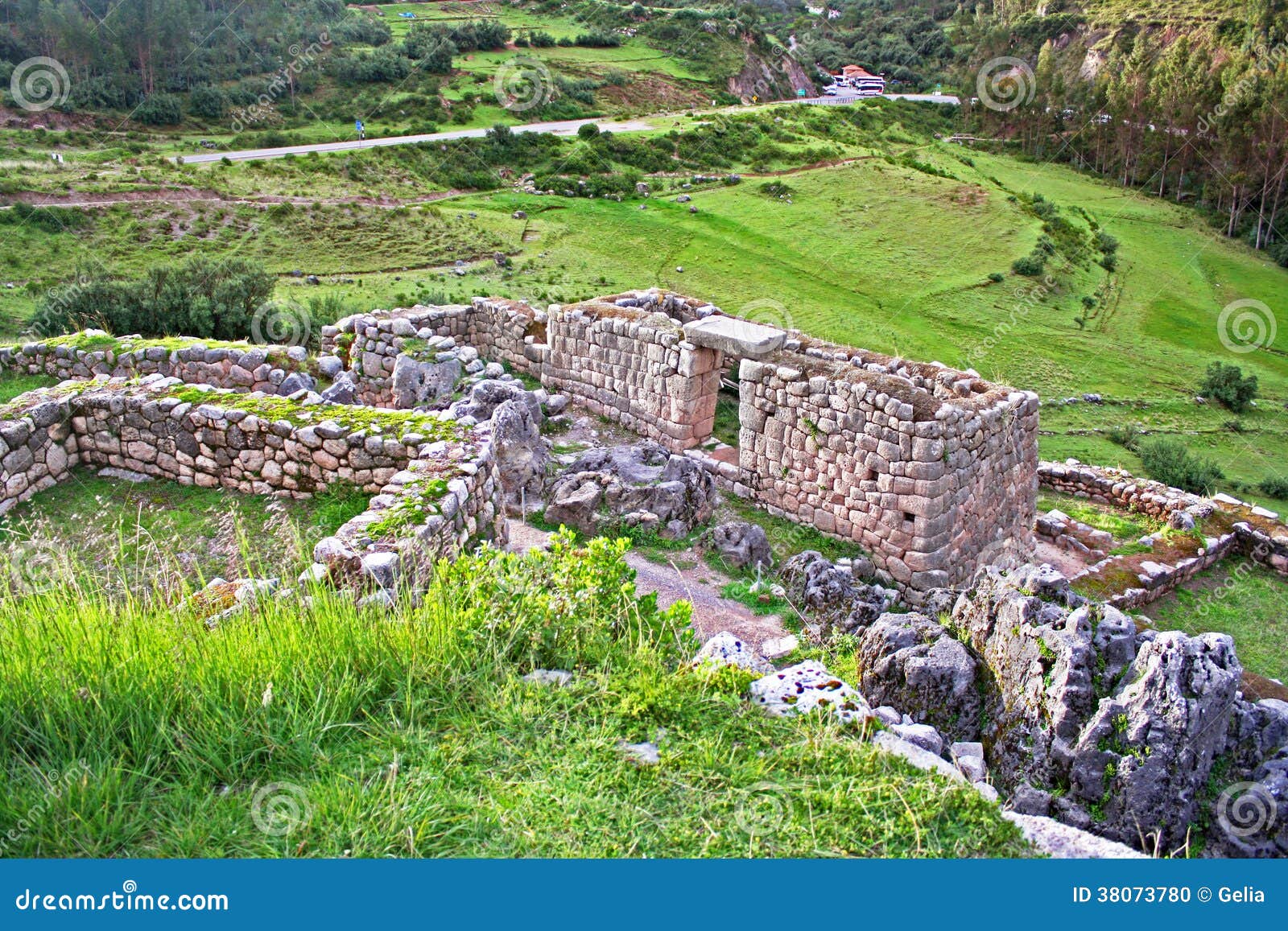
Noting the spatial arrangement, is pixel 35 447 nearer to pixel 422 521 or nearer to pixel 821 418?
pixel 422 521

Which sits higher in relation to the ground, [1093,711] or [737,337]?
[737,337]

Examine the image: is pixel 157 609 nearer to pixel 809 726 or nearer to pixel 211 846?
pixel 211 846

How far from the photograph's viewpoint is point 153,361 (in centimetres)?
1263

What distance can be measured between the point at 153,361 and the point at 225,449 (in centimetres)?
454

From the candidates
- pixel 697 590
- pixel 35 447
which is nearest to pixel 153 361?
pixel 35 447

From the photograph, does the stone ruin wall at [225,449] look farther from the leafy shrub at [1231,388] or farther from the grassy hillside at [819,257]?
the leafy shrub at [1231,388]

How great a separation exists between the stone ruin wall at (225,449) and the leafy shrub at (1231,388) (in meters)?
27.0

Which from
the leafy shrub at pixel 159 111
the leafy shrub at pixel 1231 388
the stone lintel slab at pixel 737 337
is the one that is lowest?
the leafy shrub at pixel 1231 388

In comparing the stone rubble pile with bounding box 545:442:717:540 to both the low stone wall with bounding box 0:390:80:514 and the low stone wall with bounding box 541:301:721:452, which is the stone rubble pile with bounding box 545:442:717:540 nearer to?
the low stone wall with bounding box 541:301:721:452

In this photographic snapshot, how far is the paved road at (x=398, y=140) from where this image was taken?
124 feet

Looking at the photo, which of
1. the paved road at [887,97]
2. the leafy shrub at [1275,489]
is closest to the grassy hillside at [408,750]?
the leafy shrub at [1275,489]

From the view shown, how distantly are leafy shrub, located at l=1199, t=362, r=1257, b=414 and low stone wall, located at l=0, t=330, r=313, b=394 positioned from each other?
88.1ft

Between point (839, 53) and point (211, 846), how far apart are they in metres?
94.3

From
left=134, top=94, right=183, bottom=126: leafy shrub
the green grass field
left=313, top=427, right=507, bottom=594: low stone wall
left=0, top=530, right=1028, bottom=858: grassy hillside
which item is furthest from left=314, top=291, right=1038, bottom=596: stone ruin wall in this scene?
left=134, top=94, right=183, bottom=126: leafy shrub
